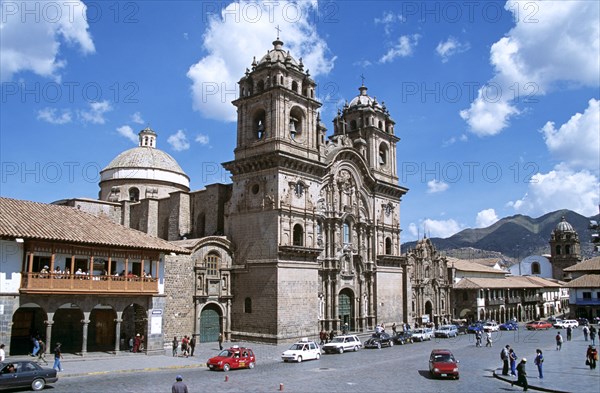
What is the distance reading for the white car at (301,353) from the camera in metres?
31.1

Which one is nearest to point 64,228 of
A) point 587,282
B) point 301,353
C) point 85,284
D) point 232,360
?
point 85,284

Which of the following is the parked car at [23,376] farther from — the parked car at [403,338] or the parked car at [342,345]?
the parked car at [403,338]

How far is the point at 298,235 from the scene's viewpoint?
43750 mm

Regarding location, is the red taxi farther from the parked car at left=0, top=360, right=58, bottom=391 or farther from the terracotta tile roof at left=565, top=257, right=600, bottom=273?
the terracotta tile roof at left=565, top=257, right=600, bottom=273

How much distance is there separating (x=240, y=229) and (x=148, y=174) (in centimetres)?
1874

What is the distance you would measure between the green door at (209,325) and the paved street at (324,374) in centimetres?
377

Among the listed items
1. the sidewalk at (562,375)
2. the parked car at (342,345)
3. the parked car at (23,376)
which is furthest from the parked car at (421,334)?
the parked car at (23,376)

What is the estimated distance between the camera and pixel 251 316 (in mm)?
41156

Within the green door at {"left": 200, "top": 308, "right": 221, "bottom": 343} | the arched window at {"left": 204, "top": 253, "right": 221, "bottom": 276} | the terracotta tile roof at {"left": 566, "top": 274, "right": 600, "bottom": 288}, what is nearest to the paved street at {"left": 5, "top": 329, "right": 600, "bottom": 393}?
the green door at {"left": 200, "top": 308, "right": 221, "bottom": 343}

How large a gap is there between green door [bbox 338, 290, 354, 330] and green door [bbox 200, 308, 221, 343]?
11674 mm

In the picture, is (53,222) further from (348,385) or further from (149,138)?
(149,138)

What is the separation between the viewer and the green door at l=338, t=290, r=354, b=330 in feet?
155

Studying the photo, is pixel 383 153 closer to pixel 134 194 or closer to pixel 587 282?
pixel 134 194

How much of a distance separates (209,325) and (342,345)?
10.9 metres
